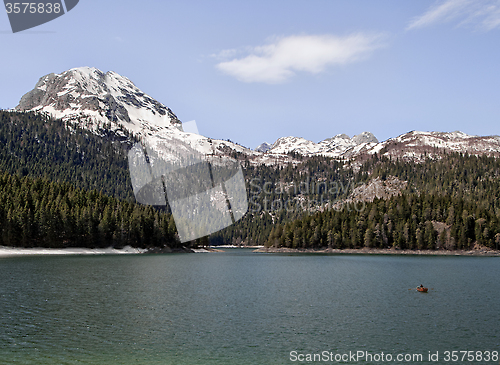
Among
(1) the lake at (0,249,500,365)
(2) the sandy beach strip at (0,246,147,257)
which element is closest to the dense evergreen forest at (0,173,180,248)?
(2) the sandy beach strip at (0,246,147,257)

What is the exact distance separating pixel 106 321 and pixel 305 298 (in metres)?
28.2

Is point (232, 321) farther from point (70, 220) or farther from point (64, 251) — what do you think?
point (70, 220)

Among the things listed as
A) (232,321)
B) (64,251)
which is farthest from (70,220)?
(232,321)

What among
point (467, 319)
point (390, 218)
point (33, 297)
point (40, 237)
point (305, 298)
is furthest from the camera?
point (390, 218)

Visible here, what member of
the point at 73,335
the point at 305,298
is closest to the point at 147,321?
the point at 73,335

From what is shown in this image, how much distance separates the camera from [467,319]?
43.6 meters

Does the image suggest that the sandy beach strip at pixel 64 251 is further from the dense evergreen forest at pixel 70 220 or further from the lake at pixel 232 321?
the lake at pixel 232 321

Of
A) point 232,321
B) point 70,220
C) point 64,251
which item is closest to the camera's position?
point 232,321

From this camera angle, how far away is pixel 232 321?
138ft

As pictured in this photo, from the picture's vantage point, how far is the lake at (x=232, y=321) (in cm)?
3095

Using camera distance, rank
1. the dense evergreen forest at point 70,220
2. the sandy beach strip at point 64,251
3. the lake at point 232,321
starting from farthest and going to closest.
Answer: the dense evergreen forest at point 70,220
the sandy beach strip at point 64,251
the lake at point 232,321

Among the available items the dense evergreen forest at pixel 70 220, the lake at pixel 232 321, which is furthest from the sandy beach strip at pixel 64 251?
the lake at pixel 232 321

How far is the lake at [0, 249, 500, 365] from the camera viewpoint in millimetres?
30953

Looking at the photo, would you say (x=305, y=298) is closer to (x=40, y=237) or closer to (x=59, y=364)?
(x=59, y=364)
